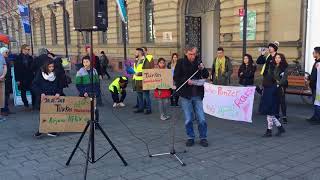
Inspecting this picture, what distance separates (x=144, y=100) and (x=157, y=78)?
1.03 meters

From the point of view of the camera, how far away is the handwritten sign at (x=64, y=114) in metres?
6.88

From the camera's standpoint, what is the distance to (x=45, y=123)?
707cm

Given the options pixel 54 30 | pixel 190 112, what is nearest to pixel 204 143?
pixel 190 112

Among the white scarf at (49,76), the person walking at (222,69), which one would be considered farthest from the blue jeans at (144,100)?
the white scarf at (49,76)

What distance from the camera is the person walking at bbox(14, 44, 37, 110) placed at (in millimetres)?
10875

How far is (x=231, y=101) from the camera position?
7.58 meters

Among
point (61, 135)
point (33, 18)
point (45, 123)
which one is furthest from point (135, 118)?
point (33, 18)

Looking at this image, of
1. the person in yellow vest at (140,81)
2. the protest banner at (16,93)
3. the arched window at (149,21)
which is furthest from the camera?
the arched window at (149,21)

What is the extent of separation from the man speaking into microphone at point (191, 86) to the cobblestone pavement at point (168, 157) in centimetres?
33

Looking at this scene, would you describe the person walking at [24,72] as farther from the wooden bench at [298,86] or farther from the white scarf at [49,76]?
the wooden bench at [298,86]

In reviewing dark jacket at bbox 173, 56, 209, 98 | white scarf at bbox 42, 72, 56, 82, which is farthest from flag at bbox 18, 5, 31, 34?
dark jacket at bbox 173, 56, 209, 98

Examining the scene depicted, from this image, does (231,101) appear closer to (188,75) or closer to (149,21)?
(188,75)

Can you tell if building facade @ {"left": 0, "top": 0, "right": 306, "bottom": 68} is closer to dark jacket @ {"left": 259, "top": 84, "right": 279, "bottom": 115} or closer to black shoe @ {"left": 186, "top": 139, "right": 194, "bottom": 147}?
dark jacket @ {"left": 259, "top": 84, "right": 279, "bottom": 115}

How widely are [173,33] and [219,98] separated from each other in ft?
38.5
